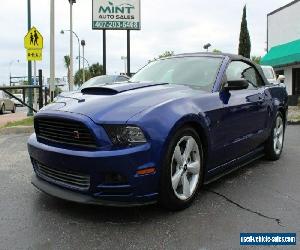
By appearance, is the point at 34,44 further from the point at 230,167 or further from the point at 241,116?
the point at 230,167

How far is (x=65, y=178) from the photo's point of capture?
4031 millimetres

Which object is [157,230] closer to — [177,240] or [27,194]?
[177,240]

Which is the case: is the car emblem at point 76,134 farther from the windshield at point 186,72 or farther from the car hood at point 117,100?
the windshield at point 186,72

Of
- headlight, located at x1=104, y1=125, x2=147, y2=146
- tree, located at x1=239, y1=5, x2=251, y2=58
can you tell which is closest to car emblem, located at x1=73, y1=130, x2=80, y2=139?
headlight, located at x1=104, y1=125, x2=147, y2=146

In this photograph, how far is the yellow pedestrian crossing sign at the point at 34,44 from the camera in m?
13.6

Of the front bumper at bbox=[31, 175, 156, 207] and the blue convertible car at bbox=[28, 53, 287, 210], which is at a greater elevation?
the blue convertible car at bbox=[28, 53, 287, 210]

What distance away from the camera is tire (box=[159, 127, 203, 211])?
12.8 feet

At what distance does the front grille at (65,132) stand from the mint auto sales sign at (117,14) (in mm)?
16402

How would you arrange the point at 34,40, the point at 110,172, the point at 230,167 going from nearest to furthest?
the point at 110,172 < the point at 230,167 < the point at 34,40

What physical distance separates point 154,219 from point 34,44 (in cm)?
1088

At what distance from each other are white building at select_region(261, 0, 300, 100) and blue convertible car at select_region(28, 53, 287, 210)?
17.4m

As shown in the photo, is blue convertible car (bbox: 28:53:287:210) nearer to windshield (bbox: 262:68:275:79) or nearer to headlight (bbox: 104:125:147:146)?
headlight (bbox: 104:125:147:146)

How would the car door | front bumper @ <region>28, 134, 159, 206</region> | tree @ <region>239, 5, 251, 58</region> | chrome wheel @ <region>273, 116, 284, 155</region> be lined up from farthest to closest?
tree @ <region>239, 5, 251, 58</region>, chrome wheel @ <region>273, 116, 284, 155</region>, the car door, front bumper @ <region>28, 134, 159, 206</region>

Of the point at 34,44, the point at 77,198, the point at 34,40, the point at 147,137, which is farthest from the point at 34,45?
the point at 147,137
